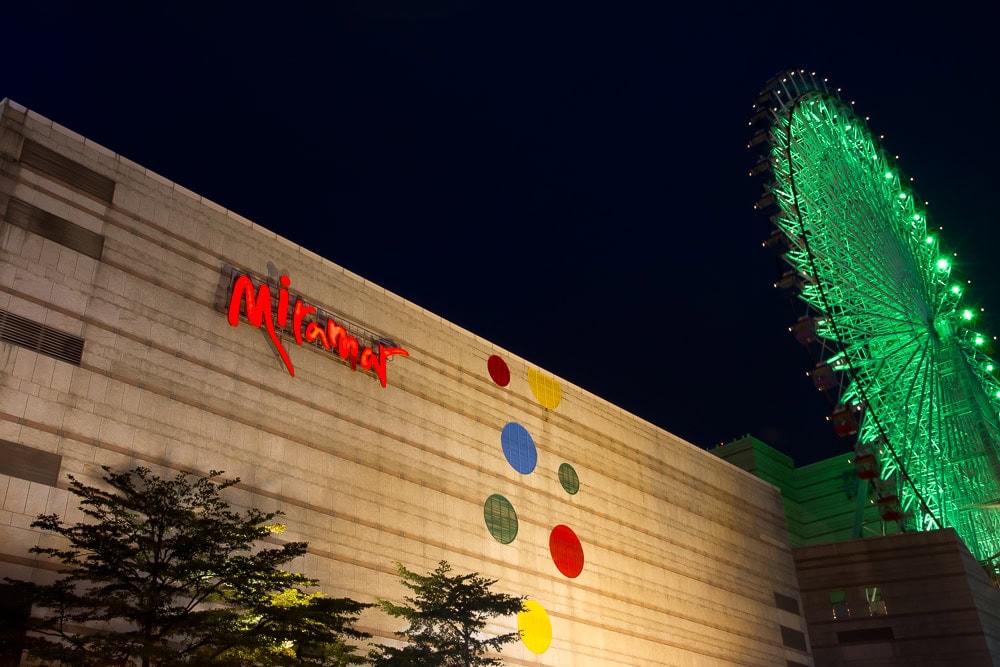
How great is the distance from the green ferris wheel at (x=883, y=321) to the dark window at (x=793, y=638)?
32.0 feet

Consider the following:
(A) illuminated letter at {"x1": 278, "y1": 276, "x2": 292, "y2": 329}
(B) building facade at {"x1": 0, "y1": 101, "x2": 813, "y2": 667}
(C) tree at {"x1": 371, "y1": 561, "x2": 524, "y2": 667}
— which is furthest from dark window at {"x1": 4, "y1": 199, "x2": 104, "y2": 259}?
(C) tree at {"x1": 371, "y1": 561, "x2": 524, "y2": 667}

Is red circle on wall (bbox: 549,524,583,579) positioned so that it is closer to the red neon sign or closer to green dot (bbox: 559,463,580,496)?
green dot (bbox: 559,463,580,496)

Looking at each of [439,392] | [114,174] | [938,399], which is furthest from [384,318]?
[938,399]

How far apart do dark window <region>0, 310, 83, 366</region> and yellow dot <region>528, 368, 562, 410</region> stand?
19.4 metres

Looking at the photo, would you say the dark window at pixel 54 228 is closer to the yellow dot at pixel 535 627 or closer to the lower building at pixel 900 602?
the yellow dot at pixel 535 627

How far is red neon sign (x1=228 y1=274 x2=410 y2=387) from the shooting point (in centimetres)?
2884

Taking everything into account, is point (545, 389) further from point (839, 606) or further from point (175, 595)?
point (175, 595)

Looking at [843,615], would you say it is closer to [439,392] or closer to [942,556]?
[942,556]

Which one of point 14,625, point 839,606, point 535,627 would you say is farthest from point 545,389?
point 14,625

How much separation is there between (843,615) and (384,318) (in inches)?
1214

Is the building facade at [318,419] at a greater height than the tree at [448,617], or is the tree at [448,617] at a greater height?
the building facade at [318,419]

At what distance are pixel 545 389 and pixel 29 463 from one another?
22.1m

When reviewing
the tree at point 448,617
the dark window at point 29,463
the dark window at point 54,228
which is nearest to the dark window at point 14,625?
the dark window at point 29,463

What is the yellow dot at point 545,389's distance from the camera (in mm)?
39250
